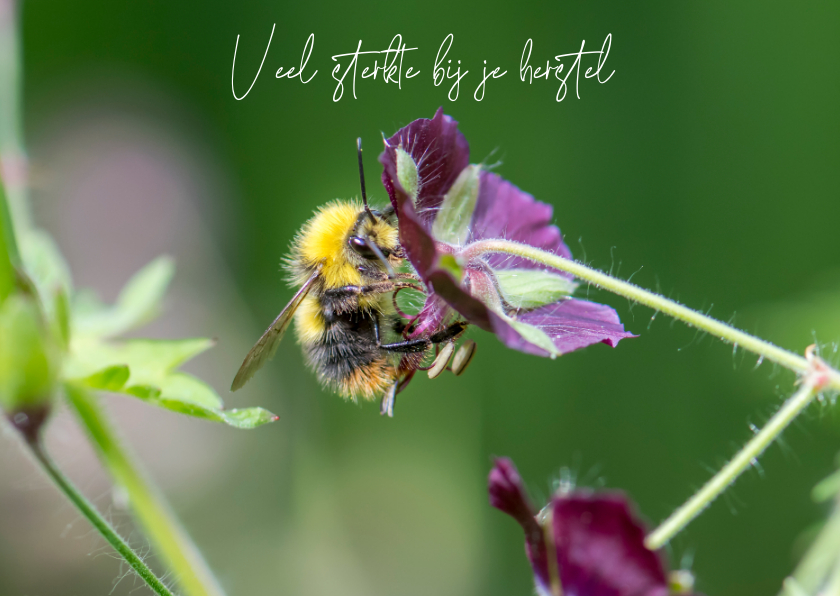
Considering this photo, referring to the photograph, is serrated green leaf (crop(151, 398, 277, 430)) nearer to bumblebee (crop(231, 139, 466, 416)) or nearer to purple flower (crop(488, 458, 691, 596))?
bumblebee (crop(231, 139, 466, 416))

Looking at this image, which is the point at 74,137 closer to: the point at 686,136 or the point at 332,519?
the point at 332,519

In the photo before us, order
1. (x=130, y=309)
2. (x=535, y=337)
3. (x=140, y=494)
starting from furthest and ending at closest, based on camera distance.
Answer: (x=130, y=309)
(x=140, y=494)
(x=535, y=337)

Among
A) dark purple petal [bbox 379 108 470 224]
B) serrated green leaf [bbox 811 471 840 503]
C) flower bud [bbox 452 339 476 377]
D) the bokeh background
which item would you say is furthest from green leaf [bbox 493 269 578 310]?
the bokeh background

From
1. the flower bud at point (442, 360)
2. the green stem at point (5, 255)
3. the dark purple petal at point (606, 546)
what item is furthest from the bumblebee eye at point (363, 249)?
the dark purple petal at point (606, 546)

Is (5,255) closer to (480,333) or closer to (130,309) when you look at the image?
(130,309)

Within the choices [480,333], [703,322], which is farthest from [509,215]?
[480,333]

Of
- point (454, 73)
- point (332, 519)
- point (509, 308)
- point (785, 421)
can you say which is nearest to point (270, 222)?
point (454, 73)

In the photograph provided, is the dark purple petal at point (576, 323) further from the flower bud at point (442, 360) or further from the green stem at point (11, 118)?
the green stem at point (11, 118)
